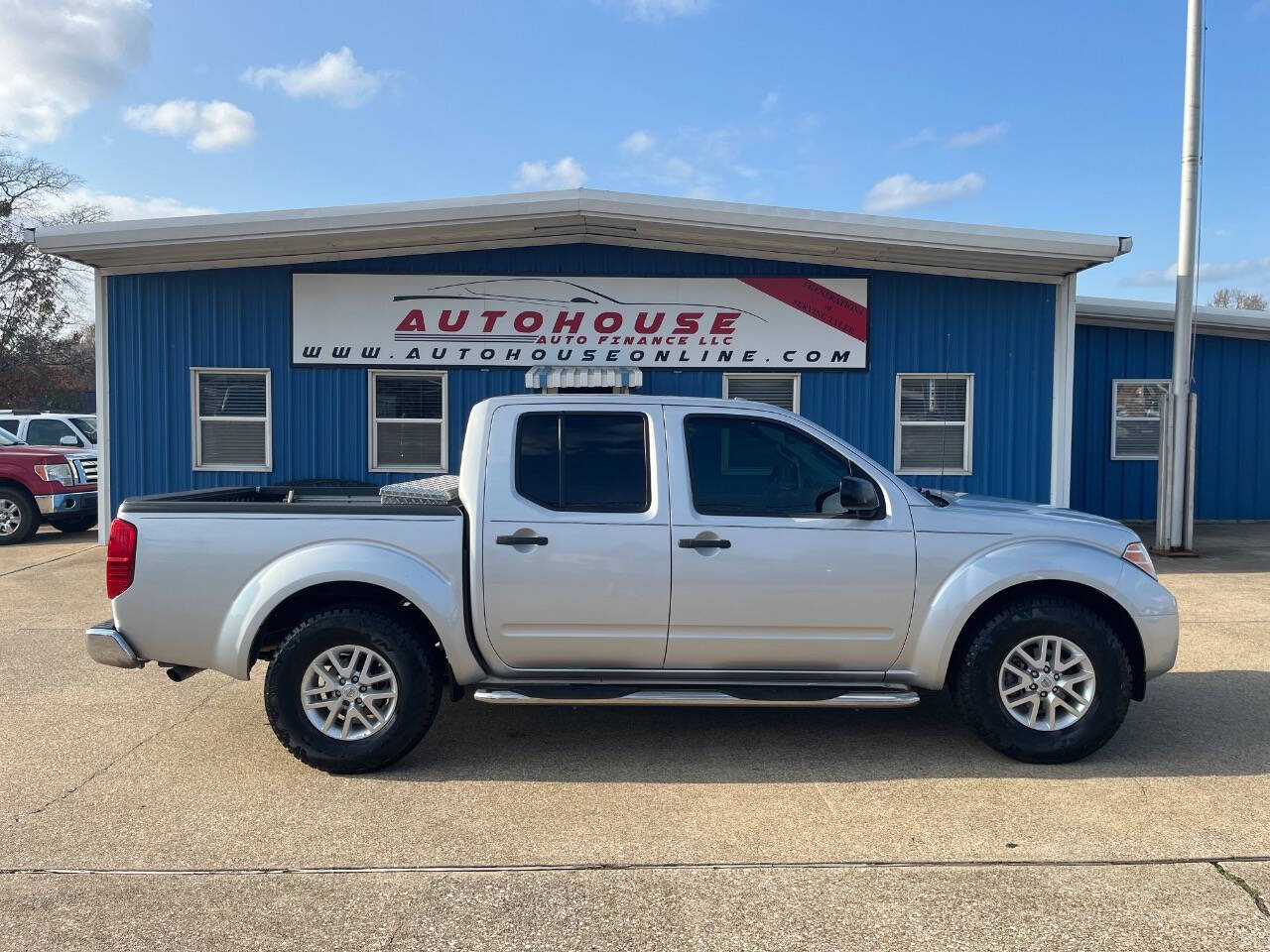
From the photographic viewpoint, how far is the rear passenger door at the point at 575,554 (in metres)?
4.79

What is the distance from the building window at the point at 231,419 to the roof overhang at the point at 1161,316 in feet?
37.0

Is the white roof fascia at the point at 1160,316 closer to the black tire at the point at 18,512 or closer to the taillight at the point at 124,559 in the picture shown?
the taillight at the point at 124,559

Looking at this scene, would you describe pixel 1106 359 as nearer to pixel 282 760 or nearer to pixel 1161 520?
pixel 1161 520

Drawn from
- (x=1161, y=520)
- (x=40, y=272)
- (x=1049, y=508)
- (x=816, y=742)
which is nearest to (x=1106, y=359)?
(x=1161, y=520)

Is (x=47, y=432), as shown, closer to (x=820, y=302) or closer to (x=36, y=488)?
(x=36, y=488)

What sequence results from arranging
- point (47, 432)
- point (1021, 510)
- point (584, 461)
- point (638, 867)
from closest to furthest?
point (638, 867)
point (584, 461)
point (1021, 510)
point (47, 432)

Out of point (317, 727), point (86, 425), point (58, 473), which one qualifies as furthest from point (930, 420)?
point (86, 425)

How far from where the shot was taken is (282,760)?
16.3 feet

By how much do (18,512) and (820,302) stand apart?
1118cm

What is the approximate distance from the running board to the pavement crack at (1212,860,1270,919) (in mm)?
1397

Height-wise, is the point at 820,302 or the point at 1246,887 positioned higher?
the point at 820,302

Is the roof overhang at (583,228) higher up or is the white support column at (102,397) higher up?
the roof overhang at (583,228)

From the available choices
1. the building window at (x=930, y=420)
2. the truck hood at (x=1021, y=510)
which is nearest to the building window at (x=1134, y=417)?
the building window at (x=930, y=420)

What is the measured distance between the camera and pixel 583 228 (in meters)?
11.4
